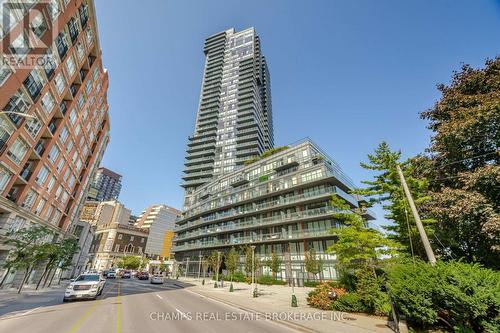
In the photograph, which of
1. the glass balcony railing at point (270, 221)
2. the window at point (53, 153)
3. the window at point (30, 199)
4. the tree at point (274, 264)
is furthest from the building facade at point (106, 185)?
the tree at point (274, 264)

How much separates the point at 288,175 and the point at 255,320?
37329 millimetres

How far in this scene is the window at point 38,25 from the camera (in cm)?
2141

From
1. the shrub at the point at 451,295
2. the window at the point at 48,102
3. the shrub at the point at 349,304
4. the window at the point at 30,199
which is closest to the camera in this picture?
the shrub at the point at 451,295

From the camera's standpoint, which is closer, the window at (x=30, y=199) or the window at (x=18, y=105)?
the window at (x=18, y=105)

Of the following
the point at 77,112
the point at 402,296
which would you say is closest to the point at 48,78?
the point at 77,112

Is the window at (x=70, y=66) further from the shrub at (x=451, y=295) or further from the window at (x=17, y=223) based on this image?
the shrub at (x=451, y=295)

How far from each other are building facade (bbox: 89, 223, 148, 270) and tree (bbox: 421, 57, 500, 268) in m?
120

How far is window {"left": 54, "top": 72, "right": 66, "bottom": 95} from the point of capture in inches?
1068

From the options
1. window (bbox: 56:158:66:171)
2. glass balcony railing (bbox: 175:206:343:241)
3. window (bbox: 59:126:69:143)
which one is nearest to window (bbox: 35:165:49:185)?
window (bbox: 56:158:66:171)

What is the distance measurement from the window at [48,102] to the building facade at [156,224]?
91.0 metres

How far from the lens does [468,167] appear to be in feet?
55.1

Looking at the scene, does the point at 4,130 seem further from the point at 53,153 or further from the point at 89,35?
the point at 89,35

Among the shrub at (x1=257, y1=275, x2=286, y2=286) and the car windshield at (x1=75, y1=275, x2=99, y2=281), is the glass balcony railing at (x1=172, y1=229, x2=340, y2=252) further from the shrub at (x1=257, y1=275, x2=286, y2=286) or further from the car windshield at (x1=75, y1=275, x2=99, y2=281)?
the car windshield at (x1=75, y1=275, x2=99, y2=281)

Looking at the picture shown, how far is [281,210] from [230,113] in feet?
211
